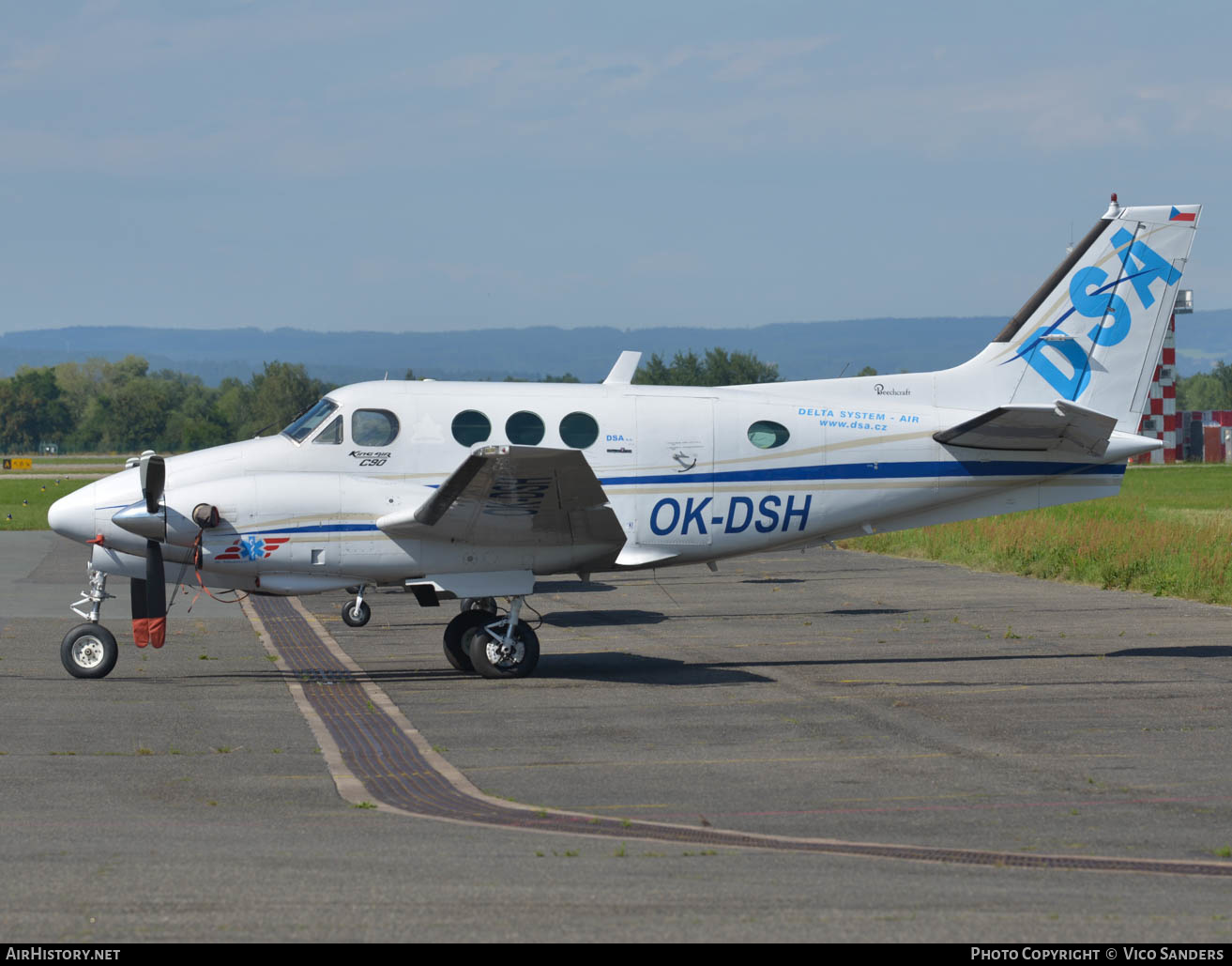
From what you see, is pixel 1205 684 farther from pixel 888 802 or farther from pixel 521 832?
pixel 521 832

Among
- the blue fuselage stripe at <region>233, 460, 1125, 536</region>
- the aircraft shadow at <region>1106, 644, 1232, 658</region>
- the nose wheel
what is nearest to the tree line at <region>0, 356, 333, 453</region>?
the nose wheel

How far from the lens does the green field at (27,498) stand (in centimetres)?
5440

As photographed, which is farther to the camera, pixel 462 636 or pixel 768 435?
pixel 768 435

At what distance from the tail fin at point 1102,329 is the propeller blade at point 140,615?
1030cm

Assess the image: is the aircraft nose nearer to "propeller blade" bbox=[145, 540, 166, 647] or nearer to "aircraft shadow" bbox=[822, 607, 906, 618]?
"propeller blade" bbox=[145, 540, 166, 647]

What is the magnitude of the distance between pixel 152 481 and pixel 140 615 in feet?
5.12

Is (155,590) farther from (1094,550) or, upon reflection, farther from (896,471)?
(1094,550)

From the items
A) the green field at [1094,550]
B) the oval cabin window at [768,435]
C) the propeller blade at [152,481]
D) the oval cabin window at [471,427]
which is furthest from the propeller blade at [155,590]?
the green field at [1094,550]

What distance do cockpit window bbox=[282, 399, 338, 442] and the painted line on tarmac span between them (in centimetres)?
285

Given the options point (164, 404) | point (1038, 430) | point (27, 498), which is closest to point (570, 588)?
point (1038, 430)

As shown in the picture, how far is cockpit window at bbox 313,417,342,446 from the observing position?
15781 mm

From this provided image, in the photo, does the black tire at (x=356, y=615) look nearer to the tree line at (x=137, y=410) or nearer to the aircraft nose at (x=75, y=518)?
the aircraft nose at (x=75, y=518)

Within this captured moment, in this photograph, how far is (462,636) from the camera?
16203mm

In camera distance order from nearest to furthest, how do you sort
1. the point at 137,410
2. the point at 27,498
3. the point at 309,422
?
the point at 309,422 → the point at 27,498 → the point at 137,410
